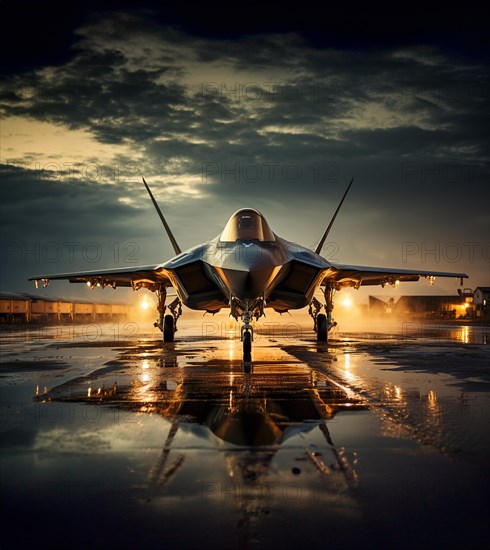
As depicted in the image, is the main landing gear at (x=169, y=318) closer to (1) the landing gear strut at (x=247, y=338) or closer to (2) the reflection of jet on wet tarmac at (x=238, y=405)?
(1) the landing gear strut at (x=247, y=338)

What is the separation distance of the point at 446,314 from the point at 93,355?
7351 centimetres

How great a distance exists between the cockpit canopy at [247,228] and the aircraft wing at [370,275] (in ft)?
16.1

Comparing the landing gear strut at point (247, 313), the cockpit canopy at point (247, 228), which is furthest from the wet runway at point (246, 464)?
the cockpit canopy at point (247, 228)

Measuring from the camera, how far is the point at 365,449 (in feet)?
14.2

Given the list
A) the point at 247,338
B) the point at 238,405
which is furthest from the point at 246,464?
the point at 247,338

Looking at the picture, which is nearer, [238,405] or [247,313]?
[238,405]

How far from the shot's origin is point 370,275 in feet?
65.4

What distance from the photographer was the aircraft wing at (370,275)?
18922 mm

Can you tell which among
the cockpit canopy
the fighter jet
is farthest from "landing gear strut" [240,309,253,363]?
the cockpit canopy

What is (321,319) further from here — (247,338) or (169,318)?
(247,338)

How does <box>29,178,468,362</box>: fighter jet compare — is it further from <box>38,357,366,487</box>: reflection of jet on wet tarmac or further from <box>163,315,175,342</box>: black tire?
<box>38,357,366,487</box>: reflection of jet on wet tarmac

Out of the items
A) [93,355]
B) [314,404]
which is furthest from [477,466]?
[93,355]

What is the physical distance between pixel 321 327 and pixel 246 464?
15417 millimetres

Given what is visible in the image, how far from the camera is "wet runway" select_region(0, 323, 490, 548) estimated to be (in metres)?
2.78
